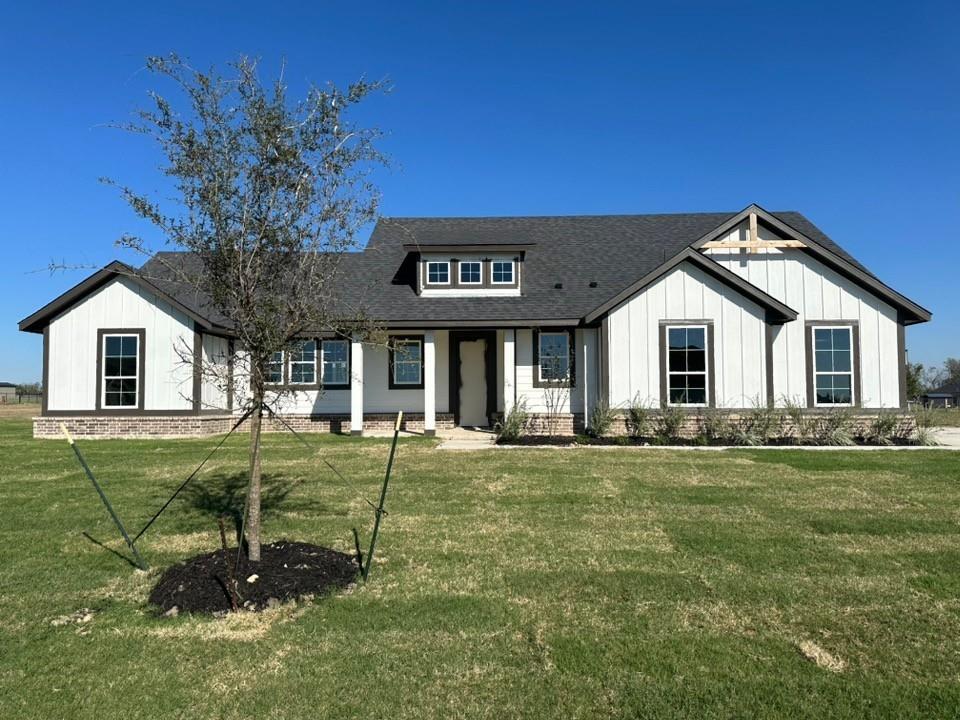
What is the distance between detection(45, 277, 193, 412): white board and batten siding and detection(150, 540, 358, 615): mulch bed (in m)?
11.6

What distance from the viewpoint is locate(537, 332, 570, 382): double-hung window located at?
1653cm

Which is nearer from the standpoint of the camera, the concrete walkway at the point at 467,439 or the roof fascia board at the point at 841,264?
the concrete walkway at the point at 467,439

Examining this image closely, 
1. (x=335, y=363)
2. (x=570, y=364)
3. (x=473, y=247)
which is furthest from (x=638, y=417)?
(x=335, y=363)

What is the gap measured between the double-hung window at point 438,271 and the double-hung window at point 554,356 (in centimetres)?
324

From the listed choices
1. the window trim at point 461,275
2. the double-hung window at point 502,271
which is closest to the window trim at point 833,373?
the double-hung window at point 502,271

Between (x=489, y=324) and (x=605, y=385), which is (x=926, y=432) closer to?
(x=605, y=385)

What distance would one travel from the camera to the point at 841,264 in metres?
15.4

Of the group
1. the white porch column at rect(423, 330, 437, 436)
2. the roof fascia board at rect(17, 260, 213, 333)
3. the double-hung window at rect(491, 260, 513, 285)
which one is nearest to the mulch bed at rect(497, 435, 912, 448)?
the white porch column at rect(423, 330, 437, 436)

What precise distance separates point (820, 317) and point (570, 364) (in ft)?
20.5

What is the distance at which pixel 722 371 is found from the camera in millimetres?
15047

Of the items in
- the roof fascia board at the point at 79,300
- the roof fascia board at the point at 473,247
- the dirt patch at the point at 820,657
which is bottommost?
the dirt patch at the point at 820,657

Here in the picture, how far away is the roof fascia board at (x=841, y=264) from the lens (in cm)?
1509

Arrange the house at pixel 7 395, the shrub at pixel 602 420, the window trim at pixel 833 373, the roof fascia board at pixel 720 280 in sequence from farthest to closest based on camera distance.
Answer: the house at pixel 7 395
the window trim at pixel 833 373
the shrub at pixel 602 420
the roof fascia board at pixel 720 280

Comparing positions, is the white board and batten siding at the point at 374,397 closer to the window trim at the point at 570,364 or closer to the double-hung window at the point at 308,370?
the double-hung window at the point at 308,370
